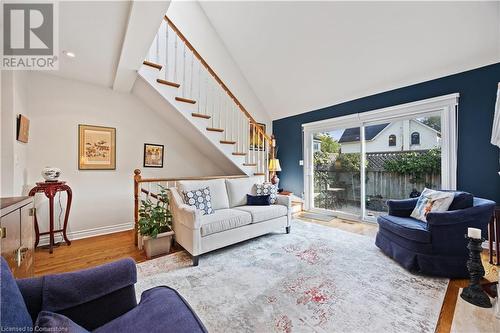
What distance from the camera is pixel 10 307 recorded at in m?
0.65

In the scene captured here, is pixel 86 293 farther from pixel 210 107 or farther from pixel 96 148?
pixel 210 107

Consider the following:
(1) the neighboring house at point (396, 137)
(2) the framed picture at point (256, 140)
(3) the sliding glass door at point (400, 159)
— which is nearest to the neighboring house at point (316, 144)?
(1) the neighboring house at point (396, 137)

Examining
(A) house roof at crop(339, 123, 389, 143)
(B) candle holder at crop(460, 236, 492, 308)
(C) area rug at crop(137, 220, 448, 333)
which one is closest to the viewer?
(C) area rug at crop(137, 220, 448, 333)

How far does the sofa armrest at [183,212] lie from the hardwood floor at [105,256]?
1.75 feet

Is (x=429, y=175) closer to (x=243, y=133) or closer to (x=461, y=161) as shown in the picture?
(x=461, y=161)

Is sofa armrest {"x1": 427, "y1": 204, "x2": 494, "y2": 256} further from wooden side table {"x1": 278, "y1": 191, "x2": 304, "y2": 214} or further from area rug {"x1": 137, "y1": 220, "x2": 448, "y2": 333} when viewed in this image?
wooden side table {"x1": 278, "y1": 191, "x2": 304, "y2": 214}

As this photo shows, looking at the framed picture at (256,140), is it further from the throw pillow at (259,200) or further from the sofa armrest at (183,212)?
the sofa armrest at (183,212)

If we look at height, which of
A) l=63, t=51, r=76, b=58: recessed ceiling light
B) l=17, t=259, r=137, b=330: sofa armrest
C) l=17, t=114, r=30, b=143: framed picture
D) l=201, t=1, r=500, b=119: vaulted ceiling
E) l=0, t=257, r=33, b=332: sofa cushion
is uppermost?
l=201, t=1, r=500, b=119: vaulted ceiling

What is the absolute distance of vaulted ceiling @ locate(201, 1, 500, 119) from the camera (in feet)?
8.41

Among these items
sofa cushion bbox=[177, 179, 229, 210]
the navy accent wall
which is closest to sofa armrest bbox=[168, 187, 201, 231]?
sofa cushion bbox=[177, 179, 229, 210]

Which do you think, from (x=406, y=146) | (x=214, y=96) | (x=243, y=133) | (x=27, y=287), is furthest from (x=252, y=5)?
(x=27, y=287)

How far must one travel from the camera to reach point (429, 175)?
3320mm

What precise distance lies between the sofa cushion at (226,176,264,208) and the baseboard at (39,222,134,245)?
75.6 inches

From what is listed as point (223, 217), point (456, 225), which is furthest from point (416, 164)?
point (223, 217)
